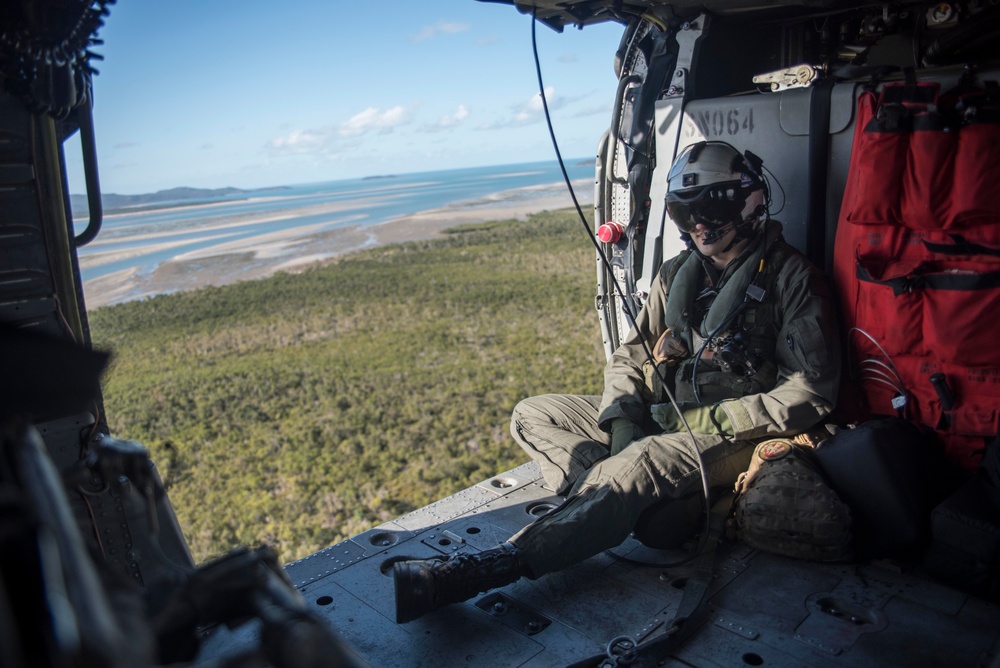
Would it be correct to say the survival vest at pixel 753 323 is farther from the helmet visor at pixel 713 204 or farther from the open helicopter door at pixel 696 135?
the open helicopter door at pixel 696 135

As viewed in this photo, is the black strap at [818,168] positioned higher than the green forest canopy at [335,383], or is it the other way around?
the black strap at [818,168]

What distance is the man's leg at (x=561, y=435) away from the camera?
345 cm

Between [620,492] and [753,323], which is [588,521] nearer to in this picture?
[620,492]

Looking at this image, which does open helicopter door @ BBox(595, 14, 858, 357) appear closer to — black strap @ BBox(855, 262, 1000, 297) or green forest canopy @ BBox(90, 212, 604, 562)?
black strap @ BBox(855, 262, 1000, 297)

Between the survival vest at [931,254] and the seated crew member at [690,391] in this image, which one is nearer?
the survival vest at [931,254]

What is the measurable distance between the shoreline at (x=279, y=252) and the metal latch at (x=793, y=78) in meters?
26.9

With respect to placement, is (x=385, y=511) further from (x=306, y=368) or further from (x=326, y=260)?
(x=326, y=260)

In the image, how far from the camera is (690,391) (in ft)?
11.0

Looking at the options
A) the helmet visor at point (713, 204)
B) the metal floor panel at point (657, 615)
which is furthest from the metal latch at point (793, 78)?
the metal floor panel at point (657, 615)

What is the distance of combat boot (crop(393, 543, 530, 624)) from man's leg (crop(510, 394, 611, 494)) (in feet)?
2.43

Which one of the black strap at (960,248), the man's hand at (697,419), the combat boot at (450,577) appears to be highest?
the black strap at (960,248)

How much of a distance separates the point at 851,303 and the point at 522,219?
152 feet

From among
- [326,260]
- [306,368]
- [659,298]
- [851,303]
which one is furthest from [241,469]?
[326,260]

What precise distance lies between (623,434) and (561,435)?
0.33 m
